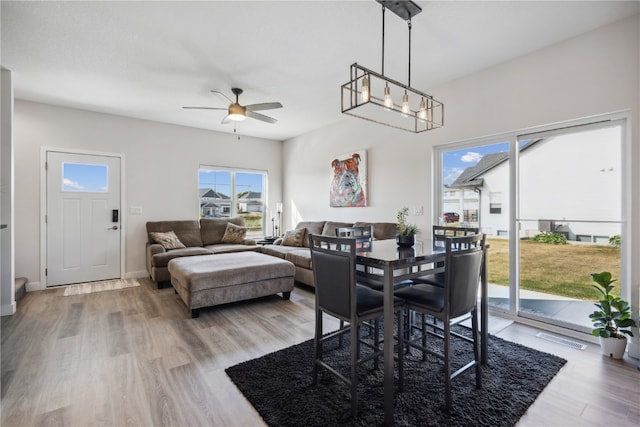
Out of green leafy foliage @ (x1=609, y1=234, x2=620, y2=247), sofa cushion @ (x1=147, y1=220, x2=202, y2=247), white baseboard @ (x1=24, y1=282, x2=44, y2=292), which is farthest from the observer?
sofa cushion @ (x1=147, y1=220, x2=202, y2=247)

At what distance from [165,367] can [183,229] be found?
356 cm

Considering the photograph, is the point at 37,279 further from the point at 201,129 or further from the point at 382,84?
the point at 382,84

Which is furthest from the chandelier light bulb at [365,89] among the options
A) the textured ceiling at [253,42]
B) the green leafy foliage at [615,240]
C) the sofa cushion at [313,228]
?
the sofa cushion at [313,228]

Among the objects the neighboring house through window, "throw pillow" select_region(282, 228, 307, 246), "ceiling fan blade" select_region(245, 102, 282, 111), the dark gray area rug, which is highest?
"ceiling fan blade" select_region(245, 102, 282, 111)

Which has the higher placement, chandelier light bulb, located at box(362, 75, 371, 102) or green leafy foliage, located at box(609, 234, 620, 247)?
chandelier light bulb, located at box(362, 75, 371, 102)

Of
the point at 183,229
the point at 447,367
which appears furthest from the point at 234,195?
the point at 447,367

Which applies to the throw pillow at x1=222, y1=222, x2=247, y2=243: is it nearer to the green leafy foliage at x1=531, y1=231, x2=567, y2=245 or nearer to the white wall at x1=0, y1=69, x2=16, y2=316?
the white wall at x1=0, y1=69, x2=16, y2=316

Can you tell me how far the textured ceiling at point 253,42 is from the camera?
2352 millimetres

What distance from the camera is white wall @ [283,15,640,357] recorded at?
2.41 meters

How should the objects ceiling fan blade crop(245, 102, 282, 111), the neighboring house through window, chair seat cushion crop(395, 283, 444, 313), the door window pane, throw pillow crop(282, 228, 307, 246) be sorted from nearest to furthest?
chair seat cushion crop(395, 283, 444, 313)
ceiling fan blade crop(245, 102, 282, 111)
the door window pane
throw pillow crop(282, 228, 307, 246)
the neighboring house through window

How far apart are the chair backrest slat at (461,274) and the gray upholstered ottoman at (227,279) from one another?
2.36 m

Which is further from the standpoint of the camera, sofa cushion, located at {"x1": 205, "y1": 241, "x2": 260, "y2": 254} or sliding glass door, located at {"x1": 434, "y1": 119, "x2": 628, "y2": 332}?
sofa cushion, located at {"x1": 205, "y1": 241, "x2": 260, "y2": 254}

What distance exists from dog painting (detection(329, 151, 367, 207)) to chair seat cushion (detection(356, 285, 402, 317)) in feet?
9.79

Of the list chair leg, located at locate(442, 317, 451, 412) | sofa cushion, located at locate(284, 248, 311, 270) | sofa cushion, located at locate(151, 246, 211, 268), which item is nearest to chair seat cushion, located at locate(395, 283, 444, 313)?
chair leg, located at locate(442, 317, 451, 412)
